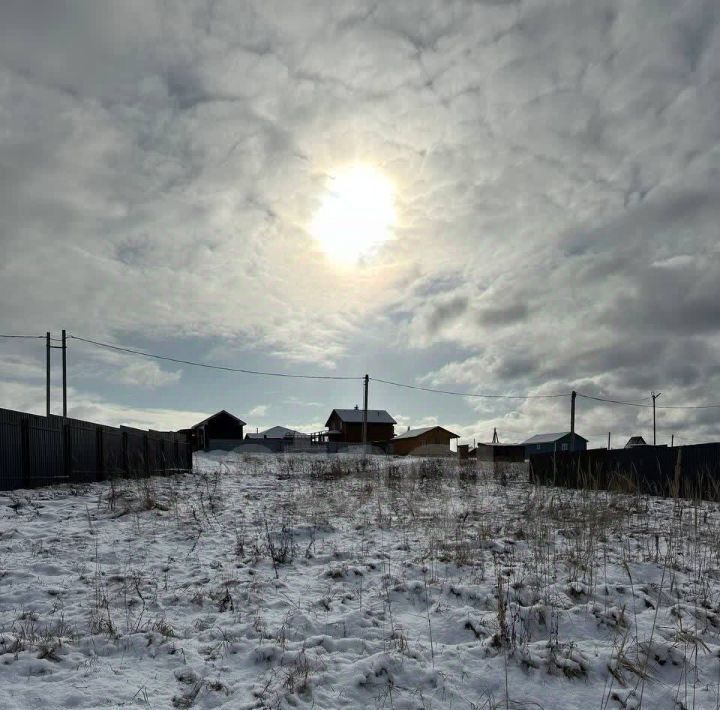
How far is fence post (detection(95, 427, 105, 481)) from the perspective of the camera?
14961 mm

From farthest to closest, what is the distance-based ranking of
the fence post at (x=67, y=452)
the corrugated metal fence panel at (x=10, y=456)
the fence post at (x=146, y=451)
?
the fence post at (x=146, y=451) → the fence post at (x=67, y=452) → the corrugated metal fence panel at (x=10, y=456)

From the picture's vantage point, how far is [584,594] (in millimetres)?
5066

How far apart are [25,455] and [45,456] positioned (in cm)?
78

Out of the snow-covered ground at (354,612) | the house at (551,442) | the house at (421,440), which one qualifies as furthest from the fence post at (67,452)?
the house at (551,442)

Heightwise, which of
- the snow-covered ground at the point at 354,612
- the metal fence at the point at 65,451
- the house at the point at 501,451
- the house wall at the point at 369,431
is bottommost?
the house at the point at 501,451

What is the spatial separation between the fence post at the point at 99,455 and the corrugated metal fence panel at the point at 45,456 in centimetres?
177

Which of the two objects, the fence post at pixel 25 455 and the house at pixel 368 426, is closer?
the fence post at pixel 25 455

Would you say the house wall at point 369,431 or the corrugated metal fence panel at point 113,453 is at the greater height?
the corrugated metal fence panel at point 113,453

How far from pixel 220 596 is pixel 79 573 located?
169cm

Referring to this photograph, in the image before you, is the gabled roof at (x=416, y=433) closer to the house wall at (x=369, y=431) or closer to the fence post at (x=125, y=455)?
the house wall at (x=369, y=431)

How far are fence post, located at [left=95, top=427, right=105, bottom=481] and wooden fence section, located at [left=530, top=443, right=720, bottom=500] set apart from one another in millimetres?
12039

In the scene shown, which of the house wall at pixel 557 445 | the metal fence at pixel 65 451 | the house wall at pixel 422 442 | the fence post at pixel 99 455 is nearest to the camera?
the metal fence at pixel 65 451

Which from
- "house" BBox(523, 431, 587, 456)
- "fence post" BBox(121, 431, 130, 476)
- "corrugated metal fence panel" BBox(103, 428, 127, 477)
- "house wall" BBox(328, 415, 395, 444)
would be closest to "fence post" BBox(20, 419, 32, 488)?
"corrugated metal fence panel" BBox(103, 428, 127, 477)

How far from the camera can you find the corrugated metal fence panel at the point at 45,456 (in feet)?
38.9
